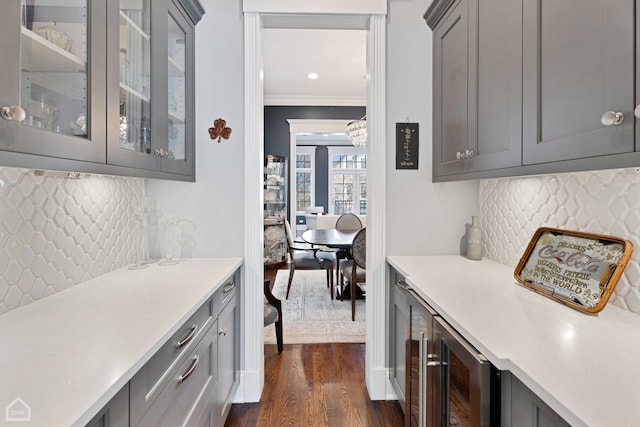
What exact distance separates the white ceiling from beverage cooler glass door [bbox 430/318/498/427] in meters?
3.39

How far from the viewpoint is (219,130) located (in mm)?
2059

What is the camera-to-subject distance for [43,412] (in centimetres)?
59

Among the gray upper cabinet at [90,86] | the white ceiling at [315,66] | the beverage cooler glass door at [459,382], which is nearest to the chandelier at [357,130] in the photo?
the white ceiling at [315,66]

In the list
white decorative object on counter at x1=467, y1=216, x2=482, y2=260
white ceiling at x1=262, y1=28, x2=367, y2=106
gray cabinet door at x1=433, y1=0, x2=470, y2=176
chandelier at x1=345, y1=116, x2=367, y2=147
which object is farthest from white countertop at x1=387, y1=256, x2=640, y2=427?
chandelier at x1=345, y1=116, x2=367, y2=147

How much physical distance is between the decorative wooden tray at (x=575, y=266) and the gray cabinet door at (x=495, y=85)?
15.4 inches

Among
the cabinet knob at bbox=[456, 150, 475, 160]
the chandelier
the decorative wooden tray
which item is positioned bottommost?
the decorative wooden tray

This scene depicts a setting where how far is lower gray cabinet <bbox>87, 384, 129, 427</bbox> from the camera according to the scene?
0.71 meters

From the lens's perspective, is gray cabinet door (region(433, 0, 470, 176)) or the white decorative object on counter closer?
gray cabinet door (region(433, 0, 470, 176))

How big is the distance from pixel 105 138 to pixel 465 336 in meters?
1.32

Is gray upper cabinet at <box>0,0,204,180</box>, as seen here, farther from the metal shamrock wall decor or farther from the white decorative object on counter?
the white decorative object on counter

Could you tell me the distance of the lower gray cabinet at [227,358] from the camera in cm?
165

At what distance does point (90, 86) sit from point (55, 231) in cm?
67

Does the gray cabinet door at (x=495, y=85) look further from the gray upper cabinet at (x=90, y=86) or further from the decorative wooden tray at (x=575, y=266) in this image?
the gray upper cabinet at (x=90, y=86)

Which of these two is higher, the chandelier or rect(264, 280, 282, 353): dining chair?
the chandelier
